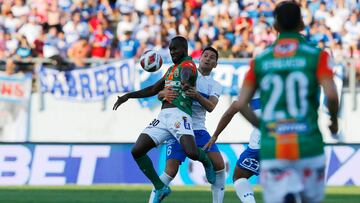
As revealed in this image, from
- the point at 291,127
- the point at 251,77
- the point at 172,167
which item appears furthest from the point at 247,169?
the point at 291,127

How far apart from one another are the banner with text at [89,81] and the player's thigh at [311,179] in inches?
597

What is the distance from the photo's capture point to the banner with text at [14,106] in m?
22.4

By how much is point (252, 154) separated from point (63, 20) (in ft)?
43.6

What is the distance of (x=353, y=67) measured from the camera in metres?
22.1

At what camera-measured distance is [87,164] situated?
20.4m

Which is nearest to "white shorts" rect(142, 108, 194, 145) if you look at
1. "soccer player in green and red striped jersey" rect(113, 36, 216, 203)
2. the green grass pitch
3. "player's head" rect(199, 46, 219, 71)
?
"soccer player in green and red striped jersey" rect(113, 36, 216, 203)

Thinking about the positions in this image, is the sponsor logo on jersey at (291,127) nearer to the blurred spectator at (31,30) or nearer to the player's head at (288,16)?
the player's head at (288,16)

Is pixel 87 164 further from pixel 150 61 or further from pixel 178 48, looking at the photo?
pixel 178 48

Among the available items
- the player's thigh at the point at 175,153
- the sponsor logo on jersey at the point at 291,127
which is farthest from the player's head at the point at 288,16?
the player's thigh at the point at 175,153

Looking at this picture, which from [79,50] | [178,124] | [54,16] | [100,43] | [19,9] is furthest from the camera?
[19,9]

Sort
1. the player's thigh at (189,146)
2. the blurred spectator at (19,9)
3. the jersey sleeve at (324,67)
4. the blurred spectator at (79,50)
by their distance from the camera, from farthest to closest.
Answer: the blurred spectator at (19,9)
the blurred spectator at (79,50)
the player's thigh at (189,146)
the jersey sleeve at (324,67)

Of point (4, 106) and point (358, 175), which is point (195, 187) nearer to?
point (358, 175)

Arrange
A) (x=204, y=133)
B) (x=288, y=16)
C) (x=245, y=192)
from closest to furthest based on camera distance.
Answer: (x=288, y=16) < (x=245, y=192) < (x=204, y=133)

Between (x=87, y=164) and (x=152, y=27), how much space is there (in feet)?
15.7
